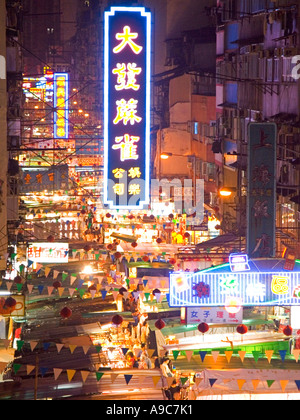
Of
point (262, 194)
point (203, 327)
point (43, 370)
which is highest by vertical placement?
point (262, 194)

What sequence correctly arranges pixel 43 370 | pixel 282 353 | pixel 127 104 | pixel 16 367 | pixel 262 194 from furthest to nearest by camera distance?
pixel 262 194, pixel 127 104, pixel 282 353, pixel 16 367, pixel 43 370

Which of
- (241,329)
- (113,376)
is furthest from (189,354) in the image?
(113,376)

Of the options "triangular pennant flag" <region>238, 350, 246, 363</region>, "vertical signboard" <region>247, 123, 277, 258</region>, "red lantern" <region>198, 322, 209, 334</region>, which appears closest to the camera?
"triangular pennant flag" <region>238, 350, 246, 363</region>

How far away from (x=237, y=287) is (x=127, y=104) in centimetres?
490

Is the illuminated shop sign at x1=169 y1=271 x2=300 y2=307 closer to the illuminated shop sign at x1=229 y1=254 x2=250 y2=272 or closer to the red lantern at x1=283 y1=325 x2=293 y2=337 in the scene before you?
the illuminated shop sign at x1=229 y1=254 x2=250 y2=272

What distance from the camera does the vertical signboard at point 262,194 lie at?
19.8 m

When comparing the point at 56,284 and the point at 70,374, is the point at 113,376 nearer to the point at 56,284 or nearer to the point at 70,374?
the point at 70,374

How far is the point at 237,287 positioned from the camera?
1734cm

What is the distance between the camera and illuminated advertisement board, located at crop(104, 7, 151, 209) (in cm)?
1903

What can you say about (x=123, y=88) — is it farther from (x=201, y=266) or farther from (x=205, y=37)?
(x=205, y=37)

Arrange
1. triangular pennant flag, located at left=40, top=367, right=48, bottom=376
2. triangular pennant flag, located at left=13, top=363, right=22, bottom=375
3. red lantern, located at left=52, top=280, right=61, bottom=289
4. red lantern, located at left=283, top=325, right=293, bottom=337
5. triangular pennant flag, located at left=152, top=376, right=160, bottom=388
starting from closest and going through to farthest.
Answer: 1. triangular pennant flag, located at left=152, top=376, right=160, bottom=388
2. triangular pennant flag, located at left=40, top=367, right=48, bottom=376
3. triangular pennant flag, located at left=13, top=363, right=22, bottom=375
4. red lantern, located at left=283, top=325, right=293, bottom=337
5. red lantern, located at left=52, top=280, right=61, bottom=289

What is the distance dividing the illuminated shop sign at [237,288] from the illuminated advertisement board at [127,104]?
3.06 m

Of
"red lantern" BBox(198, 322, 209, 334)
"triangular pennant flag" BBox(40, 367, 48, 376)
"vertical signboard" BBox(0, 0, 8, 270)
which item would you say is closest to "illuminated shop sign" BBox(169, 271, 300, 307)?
"red lantern" BBox(198, 322, 209, 334)

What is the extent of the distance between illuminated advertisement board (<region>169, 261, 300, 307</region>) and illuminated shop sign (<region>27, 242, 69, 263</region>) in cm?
964
